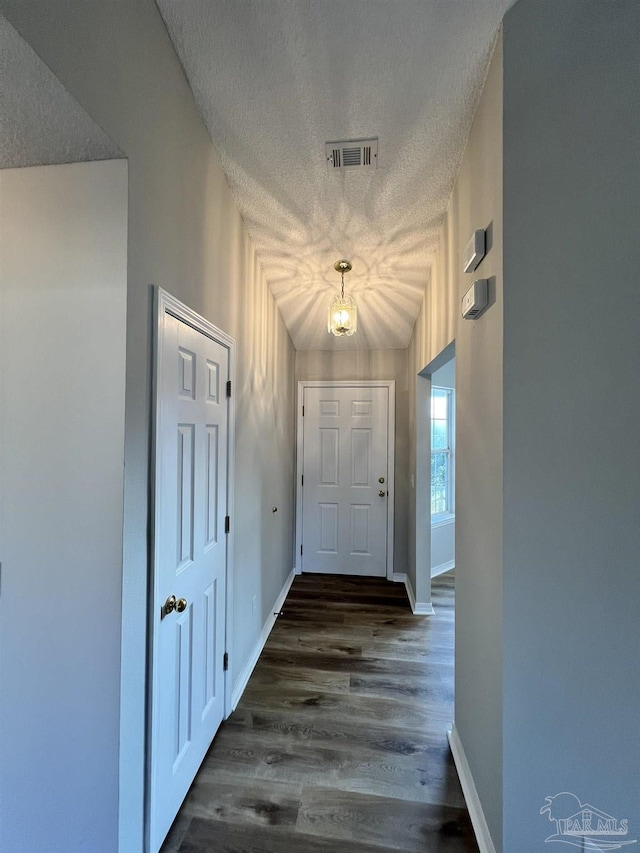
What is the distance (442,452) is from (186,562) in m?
3.46

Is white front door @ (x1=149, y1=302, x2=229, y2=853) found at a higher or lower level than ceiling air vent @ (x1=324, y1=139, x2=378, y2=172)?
lower

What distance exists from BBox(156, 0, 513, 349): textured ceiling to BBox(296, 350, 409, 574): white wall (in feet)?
5.09

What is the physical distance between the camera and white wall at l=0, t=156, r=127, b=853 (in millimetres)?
972

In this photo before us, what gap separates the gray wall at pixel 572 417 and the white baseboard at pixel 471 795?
0.21m

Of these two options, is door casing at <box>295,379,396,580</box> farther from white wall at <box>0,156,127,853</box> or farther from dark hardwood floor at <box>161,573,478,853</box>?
white wall at <box>0,156,127,853</box>

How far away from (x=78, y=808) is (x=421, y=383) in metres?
3.05

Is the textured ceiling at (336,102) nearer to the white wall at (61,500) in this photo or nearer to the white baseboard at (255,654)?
the white wall at (61,500)

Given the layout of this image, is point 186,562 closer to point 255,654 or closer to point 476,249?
point 255,654

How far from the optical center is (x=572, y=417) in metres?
1.07

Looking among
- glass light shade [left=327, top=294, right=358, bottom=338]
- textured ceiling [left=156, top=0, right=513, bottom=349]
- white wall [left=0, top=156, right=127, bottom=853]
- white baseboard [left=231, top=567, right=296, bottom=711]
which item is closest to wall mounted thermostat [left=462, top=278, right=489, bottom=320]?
textured ceiling [left=156, top=0, right=513, bottom=349]

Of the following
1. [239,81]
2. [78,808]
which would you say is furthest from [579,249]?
[78,808]

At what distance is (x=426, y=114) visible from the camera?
1380 millimetres

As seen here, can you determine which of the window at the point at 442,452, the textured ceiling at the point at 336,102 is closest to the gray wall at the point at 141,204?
the textured ceiling at the point at 336,102

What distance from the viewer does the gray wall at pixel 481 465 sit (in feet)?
3.70
